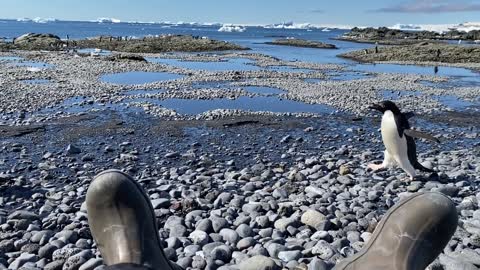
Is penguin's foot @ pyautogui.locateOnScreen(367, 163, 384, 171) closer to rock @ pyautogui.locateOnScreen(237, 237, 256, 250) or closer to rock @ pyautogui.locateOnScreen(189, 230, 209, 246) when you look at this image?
rock @ pyautogui.locateOnScreen(237, 237, 256, 250)

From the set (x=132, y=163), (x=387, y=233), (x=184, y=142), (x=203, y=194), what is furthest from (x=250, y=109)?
(x=387, y=233)

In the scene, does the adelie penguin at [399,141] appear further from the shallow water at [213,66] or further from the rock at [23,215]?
the shallow water at [213,66]

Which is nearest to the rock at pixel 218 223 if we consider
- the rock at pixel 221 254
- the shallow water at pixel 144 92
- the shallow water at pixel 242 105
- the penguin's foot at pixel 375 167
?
the rock at pixel 221 254

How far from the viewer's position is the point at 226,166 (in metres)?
8.63

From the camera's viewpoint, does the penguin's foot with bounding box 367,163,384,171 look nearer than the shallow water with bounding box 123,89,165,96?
Yes

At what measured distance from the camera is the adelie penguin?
785 centimetres

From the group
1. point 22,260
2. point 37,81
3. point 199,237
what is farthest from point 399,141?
point 37,81

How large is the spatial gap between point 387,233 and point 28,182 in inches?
238

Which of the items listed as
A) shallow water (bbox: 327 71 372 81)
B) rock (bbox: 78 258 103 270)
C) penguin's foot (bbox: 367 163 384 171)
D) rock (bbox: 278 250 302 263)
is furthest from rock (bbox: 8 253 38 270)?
shallow water (bbox: 327 71 372 81)

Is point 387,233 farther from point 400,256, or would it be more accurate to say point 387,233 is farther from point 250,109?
point 250,109

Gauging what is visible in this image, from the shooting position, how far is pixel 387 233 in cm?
308

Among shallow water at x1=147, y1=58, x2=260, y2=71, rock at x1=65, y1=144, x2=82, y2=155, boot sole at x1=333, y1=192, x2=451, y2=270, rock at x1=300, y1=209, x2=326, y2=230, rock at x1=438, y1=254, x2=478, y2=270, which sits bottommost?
rock at x1=65, y1=144, x2=82, y2=155

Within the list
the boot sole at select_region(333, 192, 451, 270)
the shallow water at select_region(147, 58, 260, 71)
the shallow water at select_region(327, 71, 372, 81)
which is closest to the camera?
the boot sole at select_region(333, 192, 451, 270)

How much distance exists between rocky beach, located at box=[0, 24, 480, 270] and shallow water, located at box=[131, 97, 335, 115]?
68mm
